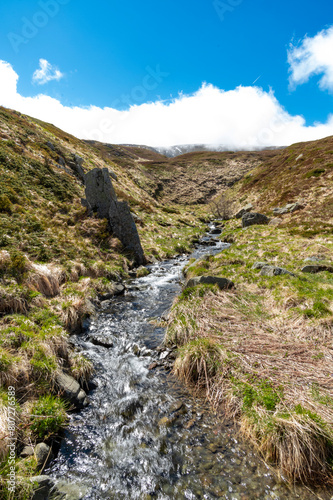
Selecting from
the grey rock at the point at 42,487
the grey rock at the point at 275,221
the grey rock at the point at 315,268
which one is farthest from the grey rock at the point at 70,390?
the grey rock at the point at 275,221

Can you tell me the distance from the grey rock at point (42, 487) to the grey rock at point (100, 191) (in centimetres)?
2000

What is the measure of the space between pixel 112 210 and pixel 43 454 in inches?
766

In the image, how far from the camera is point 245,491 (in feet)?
13.8

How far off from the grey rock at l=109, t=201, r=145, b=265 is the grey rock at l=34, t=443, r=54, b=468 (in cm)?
1735

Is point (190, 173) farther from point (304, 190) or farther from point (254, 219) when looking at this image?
point (254, 219)

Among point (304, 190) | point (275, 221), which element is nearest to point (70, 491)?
point (275, 221)

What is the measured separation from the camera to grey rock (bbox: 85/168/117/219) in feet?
72.3

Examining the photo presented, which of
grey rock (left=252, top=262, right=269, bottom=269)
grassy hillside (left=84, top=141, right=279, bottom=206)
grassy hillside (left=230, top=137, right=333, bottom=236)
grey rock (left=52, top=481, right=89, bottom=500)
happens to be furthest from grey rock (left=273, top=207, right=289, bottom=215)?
grassy hillside (left=84, top=141, right=279, bottom=206)

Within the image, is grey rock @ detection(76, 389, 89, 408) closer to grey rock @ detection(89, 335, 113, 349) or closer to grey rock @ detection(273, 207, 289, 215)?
grey rock @ detection(89, 335, 113, 349)

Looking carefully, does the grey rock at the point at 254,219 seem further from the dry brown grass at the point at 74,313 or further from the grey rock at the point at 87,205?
the dry brown grass at the point at 74,313

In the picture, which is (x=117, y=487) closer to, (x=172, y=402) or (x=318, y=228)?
(x=172, y=402)

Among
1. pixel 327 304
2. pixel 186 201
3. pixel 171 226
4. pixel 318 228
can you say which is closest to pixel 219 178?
pixel 186 201

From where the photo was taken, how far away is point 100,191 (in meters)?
22.3

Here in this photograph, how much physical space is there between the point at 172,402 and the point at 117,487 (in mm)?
2368
